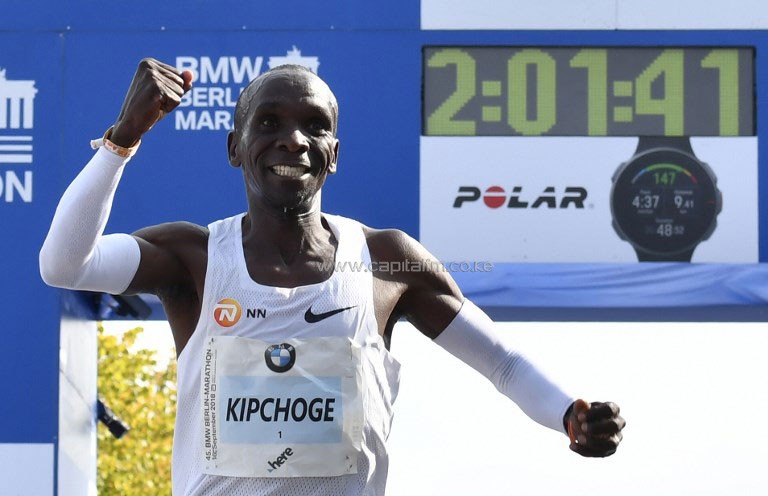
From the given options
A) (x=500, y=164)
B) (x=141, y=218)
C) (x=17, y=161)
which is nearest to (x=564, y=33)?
(x=500, y=164)

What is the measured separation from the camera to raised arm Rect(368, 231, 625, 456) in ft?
10.8

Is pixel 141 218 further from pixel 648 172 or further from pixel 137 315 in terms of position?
pixel 648 172

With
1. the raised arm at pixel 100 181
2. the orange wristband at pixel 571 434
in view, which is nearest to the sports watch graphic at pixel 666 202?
the orange wristband at pixel 571 434

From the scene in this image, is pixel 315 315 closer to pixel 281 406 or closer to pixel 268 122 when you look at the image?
pixel 281 406

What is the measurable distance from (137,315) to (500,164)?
5.62 feet

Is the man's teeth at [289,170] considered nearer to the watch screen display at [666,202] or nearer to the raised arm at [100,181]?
the raised arm at [100,181]

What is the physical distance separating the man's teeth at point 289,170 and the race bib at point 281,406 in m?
0.36

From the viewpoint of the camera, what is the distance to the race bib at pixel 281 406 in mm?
3043

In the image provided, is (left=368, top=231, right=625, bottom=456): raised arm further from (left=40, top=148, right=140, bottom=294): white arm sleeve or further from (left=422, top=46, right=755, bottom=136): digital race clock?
(left=422, top=46, right=755, bottom=136): digital race clock

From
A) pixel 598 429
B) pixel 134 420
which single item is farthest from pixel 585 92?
pixel 134 420

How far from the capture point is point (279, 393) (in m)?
3.07

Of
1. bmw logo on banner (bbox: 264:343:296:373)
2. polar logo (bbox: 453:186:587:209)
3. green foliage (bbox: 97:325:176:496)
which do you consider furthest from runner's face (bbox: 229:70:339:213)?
green foliage (bbox: 97:325:176:496)

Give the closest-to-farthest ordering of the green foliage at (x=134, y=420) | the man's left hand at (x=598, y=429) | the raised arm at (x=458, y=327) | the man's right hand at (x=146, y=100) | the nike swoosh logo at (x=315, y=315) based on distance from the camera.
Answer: the man's right hand at (x=146, y=100) < the man's left hand at (x=598, y=429) < the nike swoosh logo at (x=315, y=315) < the raised arm at (x=458, y=327) < the green foliage at (x=134, y=420)

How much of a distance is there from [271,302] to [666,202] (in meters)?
3.17
